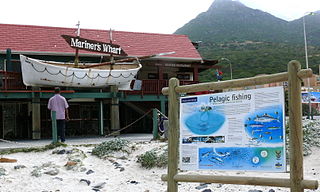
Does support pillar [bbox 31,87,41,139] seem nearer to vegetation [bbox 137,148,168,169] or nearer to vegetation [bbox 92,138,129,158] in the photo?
vegetation [bbox 92,138,129,158]

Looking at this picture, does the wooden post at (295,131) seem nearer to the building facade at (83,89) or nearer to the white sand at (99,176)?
the white sand at (99,176)

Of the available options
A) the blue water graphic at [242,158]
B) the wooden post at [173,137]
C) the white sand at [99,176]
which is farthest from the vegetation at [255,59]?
the blue water graphic at [242,158]

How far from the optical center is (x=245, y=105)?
5.31 m

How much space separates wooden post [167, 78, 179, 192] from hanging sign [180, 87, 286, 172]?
108 mm

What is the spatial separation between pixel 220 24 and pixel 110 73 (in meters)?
151

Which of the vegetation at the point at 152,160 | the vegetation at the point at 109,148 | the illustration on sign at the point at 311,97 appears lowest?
the vegetation at the point at 152,160

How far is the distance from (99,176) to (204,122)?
4.78 metres

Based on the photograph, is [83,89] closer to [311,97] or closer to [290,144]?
[311,97]

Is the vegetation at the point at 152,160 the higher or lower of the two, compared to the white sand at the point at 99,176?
higher

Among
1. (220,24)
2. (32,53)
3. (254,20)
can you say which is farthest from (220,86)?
(254,20)

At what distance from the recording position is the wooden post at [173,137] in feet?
19.7

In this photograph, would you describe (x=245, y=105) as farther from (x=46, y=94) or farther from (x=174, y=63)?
(x=174, y=63)

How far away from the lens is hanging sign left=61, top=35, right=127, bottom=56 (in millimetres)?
19056

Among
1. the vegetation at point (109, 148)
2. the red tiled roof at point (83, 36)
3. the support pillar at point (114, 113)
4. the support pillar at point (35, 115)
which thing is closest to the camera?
the vegetation at point (109, 148)
